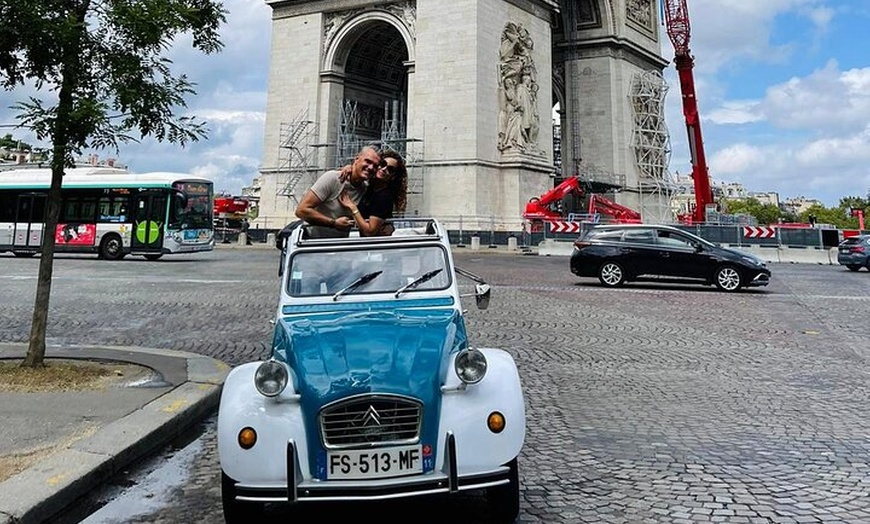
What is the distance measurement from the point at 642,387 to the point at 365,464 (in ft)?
11.7

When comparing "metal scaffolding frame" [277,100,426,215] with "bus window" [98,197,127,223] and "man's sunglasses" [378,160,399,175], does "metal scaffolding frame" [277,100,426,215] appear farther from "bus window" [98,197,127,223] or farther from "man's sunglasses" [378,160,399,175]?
"man's sunglasses" [378,160,399,175]

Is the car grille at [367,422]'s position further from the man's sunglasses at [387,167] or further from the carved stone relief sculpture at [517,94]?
the carved stone relief sculpture at [517,94]

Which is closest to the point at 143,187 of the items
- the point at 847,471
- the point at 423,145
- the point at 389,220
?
the point at 423,145

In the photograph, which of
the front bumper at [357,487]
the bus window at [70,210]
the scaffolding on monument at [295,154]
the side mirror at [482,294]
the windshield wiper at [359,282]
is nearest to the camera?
the front bumper at [357,487]

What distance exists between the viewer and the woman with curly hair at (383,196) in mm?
4340

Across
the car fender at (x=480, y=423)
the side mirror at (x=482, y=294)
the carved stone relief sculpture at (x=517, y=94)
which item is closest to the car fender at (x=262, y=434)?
the car fender at (x=480, y=423)

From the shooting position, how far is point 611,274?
1477 cm

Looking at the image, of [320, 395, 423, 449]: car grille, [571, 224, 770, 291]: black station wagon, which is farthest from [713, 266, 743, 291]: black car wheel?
[320, 395, 423, 449]: car grille

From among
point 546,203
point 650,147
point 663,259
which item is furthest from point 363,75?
point 663,259

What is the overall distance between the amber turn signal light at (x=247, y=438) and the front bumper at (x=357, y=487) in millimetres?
162

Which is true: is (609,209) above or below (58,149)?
above

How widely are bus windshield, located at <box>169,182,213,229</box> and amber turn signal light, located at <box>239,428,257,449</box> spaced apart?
21018mm

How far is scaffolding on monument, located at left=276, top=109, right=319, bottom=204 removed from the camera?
29641 millimetres

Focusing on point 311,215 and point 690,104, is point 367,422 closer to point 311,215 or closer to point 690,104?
point 311,215
